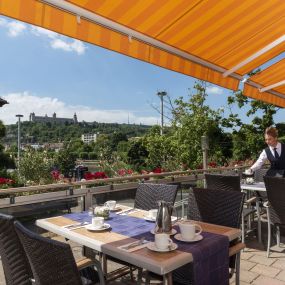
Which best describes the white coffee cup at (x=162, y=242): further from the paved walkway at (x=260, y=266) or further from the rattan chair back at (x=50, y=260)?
the paved walkway at (x=260, y=266)

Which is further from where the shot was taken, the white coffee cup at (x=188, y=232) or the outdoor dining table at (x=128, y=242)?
the white coffee cup at (x=188, y=232)

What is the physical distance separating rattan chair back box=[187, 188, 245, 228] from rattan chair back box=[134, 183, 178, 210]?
0.90ft

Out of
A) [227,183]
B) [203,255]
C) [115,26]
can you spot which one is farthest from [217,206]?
[115,26]

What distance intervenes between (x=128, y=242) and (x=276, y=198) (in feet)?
7.65

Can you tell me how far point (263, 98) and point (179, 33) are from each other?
10.5ft

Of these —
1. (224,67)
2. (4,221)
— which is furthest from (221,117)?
(4,221)

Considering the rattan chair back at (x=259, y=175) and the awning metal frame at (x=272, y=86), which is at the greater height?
the awning metal frame at (x=272, y=86)

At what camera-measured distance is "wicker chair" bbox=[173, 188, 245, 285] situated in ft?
9.09

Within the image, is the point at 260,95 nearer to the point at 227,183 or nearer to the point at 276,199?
the point at 227,183

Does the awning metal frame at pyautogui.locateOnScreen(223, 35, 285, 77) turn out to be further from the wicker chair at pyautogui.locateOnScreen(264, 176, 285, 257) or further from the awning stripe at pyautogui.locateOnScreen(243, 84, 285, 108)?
the wicker chair at pyautogui.locateOnScreen(264, 176, 285, 257)

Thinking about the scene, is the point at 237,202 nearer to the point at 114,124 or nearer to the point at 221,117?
the point at 221,117

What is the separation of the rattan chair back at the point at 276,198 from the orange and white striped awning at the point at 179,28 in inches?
66.5

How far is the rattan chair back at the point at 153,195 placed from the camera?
3.36m

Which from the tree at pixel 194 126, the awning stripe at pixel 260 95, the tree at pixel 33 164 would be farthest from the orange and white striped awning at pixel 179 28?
the tree at pixel 194 126
